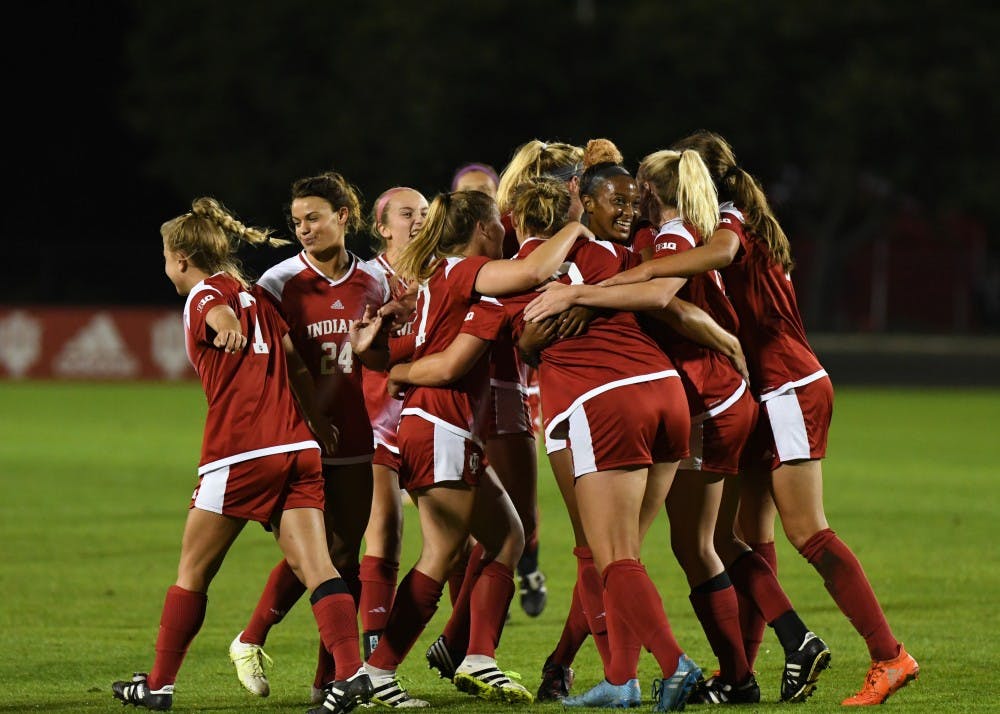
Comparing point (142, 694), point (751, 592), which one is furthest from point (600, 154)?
point (142, 694)

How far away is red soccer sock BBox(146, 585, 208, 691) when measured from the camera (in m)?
5.88

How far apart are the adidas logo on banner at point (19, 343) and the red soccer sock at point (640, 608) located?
2570 cm

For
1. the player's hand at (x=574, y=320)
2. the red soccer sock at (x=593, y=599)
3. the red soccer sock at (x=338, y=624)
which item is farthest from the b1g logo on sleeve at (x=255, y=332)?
the red soccer sock at (x=593, y=599)

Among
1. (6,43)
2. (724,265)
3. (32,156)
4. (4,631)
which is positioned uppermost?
(6,43)

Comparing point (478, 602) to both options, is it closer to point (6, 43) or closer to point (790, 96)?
point (790, 96)

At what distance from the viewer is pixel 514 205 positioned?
20.5ft

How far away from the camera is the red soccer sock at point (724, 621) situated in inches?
242

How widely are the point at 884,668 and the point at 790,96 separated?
36.4 metres

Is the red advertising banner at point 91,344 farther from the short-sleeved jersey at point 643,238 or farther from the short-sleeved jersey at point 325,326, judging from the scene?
the short-sleeved jersey at point 643,238

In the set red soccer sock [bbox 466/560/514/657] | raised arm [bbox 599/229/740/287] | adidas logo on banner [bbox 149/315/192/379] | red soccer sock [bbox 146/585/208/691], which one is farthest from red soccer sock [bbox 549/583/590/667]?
adidas logo on banner [bbox 149/315/192/379]

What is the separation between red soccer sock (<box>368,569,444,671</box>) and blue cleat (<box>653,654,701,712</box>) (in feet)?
3.23

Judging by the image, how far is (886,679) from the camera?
237 inches

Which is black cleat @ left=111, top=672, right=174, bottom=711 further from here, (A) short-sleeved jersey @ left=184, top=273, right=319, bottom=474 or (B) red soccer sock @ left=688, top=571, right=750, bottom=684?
(B) red soccer sock @ left=688, top=571, right=750, bottom=684

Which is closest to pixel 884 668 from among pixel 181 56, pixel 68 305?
pixel 68 305
